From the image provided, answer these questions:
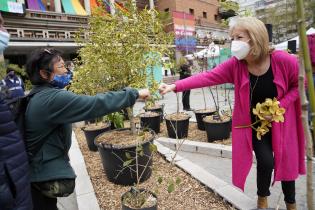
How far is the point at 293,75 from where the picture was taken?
259 cm

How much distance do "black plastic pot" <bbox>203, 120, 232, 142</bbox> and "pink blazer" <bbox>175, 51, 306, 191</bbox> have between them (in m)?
2.92

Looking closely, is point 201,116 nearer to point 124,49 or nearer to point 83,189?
point 124,49

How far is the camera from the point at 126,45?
4293 mm

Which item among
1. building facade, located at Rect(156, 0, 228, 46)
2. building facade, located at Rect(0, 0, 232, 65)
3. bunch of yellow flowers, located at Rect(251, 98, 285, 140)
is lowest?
bunch of yellow flowers, located at Rect(251, 98, 285, 140)

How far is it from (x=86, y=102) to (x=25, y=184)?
63 cm

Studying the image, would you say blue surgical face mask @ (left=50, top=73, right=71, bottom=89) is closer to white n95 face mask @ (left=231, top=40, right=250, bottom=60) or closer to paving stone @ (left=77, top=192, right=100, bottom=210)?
white n95 face mask @ (left=231, top=40, right=250, bottom=60)

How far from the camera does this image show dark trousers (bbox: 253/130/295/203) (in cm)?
264

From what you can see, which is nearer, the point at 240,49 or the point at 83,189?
the point at 240,49

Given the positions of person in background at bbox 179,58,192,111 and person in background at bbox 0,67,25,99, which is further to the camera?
person in background at bbox 179,58,192,111

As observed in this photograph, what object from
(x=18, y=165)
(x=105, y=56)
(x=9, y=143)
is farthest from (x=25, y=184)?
(x=105, y=56)

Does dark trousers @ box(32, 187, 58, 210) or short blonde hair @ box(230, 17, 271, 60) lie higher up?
short blonde hair @ box(230, 17, 271, 60)

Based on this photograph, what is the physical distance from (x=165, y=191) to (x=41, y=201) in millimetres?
1662

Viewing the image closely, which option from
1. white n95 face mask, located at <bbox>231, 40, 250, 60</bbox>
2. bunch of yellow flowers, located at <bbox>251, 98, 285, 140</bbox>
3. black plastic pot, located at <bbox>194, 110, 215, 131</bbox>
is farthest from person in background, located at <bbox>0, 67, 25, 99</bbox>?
black plastic pot, located at <bbox>194, 110, 215, 131</bbox>

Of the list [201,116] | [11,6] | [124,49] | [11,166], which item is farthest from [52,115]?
[11,6]
